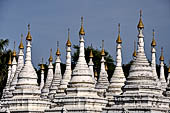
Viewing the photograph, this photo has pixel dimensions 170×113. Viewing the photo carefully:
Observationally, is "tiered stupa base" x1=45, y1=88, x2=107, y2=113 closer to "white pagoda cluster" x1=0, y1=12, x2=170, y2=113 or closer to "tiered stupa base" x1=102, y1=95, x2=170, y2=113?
"white pagoda cluster" x1=0, y1=12, x2=170, y2=113

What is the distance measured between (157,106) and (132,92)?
5.05ft

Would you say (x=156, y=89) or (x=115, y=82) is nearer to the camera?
(x=156, y=89)

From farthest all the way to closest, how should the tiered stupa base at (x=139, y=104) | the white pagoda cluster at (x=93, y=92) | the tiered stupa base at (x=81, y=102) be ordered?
1. the tiered stupa base at (x=81, y=102)
2. the white pagoda cluster at (x=93, y=92)
3. the tiered stupa base at (x=139, y=104)

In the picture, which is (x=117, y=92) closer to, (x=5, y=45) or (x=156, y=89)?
(x=156, y=89)

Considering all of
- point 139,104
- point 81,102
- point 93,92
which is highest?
point 93,92

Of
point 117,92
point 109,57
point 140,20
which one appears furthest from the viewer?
point 109,57

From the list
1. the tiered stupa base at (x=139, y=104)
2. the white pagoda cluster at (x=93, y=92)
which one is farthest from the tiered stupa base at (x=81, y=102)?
the tiered stupa base at (x=139, y=104)

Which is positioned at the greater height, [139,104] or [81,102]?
[81,102]

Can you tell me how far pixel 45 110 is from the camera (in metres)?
39.3

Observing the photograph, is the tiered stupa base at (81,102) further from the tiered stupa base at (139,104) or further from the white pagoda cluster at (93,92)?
the tiered stupa base at (139,104)

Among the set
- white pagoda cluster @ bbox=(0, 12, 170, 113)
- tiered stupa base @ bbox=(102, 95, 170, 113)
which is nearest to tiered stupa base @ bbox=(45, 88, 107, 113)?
white pagoda cluster @ bbox=(0, 12, 170, 113)

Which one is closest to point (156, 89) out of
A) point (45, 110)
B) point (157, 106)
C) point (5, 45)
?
point (157, 106)

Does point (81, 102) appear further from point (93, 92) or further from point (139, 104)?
point (139, 104)

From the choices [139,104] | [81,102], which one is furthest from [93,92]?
[139,104]
